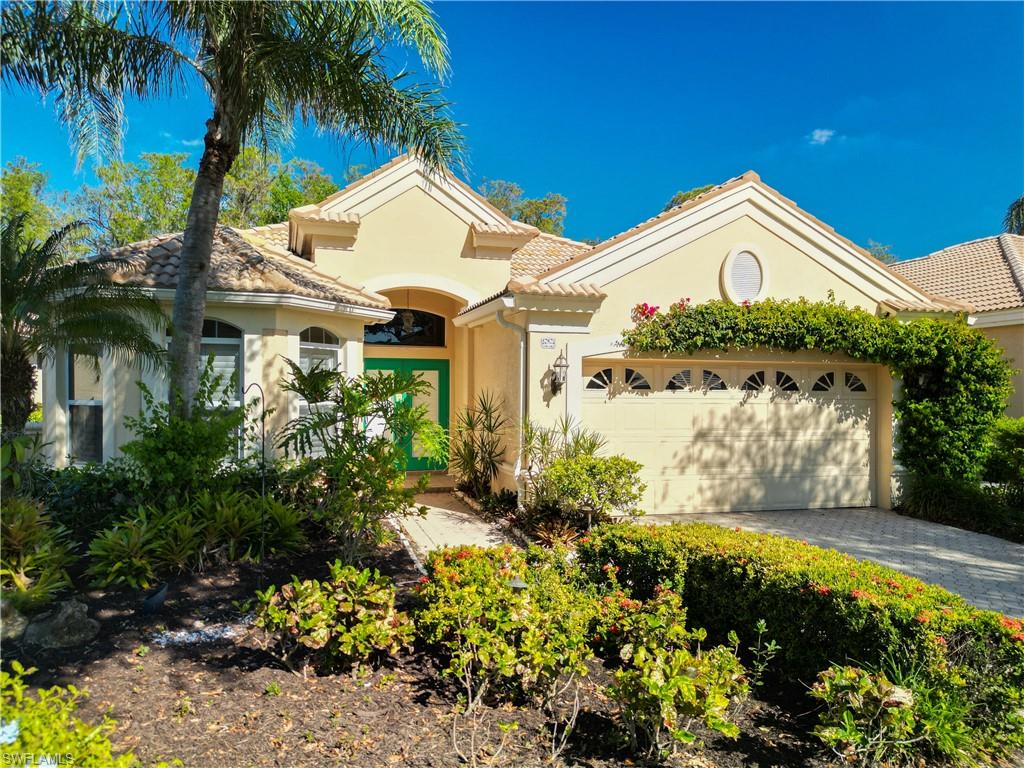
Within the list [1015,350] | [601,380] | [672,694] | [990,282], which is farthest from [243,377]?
[990,282]

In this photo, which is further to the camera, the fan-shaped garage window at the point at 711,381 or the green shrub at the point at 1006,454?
the fan-shaped garage window at the point at 711,381

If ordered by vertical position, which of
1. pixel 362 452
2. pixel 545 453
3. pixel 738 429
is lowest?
pixel 545 453

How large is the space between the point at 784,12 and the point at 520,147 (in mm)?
6502

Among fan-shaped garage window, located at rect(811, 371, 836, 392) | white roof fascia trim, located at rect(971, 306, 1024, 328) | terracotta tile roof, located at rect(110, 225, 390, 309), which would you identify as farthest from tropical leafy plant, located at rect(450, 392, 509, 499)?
white roof fascia trim, located at rect(971, 306, 1024, 328)

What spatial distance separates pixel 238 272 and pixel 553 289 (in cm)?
511

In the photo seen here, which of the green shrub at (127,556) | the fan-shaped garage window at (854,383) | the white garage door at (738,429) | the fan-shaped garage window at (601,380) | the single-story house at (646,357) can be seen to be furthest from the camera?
the fan-shaped garage window at (854,383)

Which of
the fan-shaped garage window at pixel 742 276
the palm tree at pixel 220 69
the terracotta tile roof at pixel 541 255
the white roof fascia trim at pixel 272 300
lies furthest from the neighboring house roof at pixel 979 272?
the white roof fascia trim at pixel 272 300

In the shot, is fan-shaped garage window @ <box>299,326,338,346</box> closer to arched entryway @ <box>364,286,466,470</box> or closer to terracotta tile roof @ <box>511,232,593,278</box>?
arched entryway @ <box>364,286,466,470</box>

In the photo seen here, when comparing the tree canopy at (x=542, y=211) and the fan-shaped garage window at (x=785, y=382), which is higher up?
the tree canopy at (x=542, y=211)

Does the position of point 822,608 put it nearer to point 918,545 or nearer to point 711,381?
point 918,545

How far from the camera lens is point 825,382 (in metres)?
11.7

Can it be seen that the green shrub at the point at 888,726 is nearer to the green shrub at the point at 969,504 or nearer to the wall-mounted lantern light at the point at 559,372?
the wall-mounted lantern light at the point at 559,372

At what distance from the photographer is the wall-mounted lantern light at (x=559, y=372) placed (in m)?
9.92

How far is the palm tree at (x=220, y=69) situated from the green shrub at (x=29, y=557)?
1955 mm
